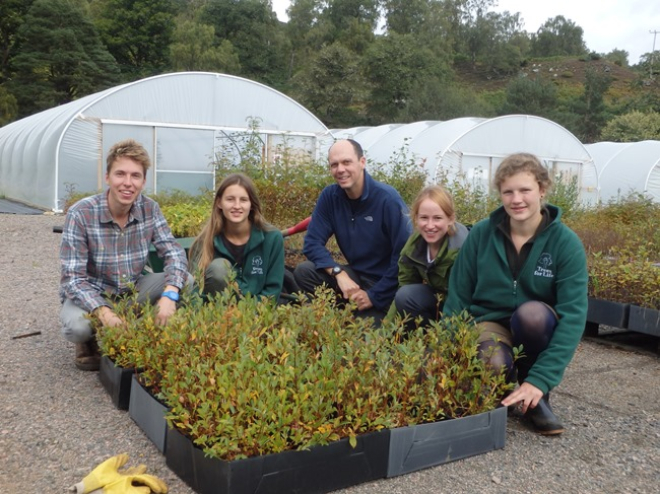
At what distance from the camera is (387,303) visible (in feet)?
14.1

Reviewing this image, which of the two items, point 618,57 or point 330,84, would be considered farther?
point 618,57

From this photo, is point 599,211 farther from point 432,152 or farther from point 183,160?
point 183,160

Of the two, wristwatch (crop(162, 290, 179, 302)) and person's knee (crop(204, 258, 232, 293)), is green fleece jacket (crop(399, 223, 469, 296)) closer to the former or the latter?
person's knee (crop(204, 258, 232, 293))

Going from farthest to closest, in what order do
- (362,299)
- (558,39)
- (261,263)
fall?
(558,39) → (362,299) → (261,263)

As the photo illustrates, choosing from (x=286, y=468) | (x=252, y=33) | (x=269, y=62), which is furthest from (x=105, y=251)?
(x=252, y=33)

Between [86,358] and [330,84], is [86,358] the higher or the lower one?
the lower one

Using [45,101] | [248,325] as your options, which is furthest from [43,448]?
[45,101]

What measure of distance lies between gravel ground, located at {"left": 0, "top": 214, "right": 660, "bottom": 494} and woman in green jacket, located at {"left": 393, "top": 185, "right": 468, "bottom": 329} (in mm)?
807

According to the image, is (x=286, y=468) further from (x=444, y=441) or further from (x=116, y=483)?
(x=444, y=441)

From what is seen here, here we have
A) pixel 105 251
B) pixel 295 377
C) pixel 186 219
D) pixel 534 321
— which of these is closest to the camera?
pixel 295 377

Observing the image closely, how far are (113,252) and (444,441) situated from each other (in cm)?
214

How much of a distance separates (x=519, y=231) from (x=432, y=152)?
1497 centimetres

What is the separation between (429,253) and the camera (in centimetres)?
386

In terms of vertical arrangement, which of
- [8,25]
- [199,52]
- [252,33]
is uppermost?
[252,33]
